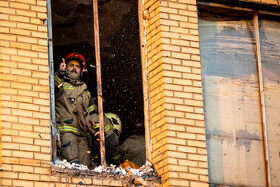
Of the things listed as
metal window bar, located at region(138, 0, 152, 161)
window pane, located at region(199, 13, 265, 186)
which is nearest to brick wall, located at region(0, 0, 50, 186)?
metal window bar, located at region(138, 0, 152, 161)

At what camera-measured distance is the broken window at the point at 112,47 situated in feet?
38.9

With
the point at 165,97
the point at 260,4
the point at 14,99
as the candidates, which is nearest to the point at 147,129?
the point at 165,97

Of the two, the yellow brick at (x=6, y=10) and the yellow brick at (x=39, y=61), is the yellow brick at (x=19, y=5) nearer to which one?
the yellow brick at (x=6, y=10)

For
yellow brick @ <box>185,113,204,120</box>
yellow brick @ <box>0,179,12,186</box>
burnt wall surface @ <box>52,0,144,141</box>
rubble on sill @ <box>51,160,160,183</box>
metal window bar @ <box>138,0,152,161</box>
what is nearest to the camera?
yellow brick @ <box>0,179,12,186</box>

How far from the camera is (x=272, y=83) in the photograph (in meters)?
10.6

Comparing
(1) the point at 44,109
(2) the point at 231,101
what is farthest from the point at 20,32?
(2) the point at 231,101

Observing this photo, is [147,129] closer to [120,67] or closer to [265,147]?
[265,147]

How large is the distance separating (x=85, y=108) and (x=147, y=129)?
99 cm

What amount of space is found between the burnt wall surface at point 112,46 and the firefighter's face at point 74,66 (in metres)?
1.01

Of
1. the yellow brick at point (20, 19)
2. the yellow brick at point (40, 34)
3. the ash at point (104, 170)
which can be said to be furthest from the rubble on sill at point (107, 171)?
the yellow brick at point (20, 19)

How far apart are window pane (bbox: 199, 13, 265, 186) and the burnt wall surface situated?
1.50 metres

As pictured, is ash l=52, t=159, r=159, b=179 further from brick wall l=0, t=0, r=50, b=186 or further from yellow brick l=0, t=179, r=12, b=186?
yellow brick l=0, t=179, r=12, b=186

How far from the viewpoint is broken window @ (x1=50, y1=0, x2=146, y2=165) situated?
38.9 ft

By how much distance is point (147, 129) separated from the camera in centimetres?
983
